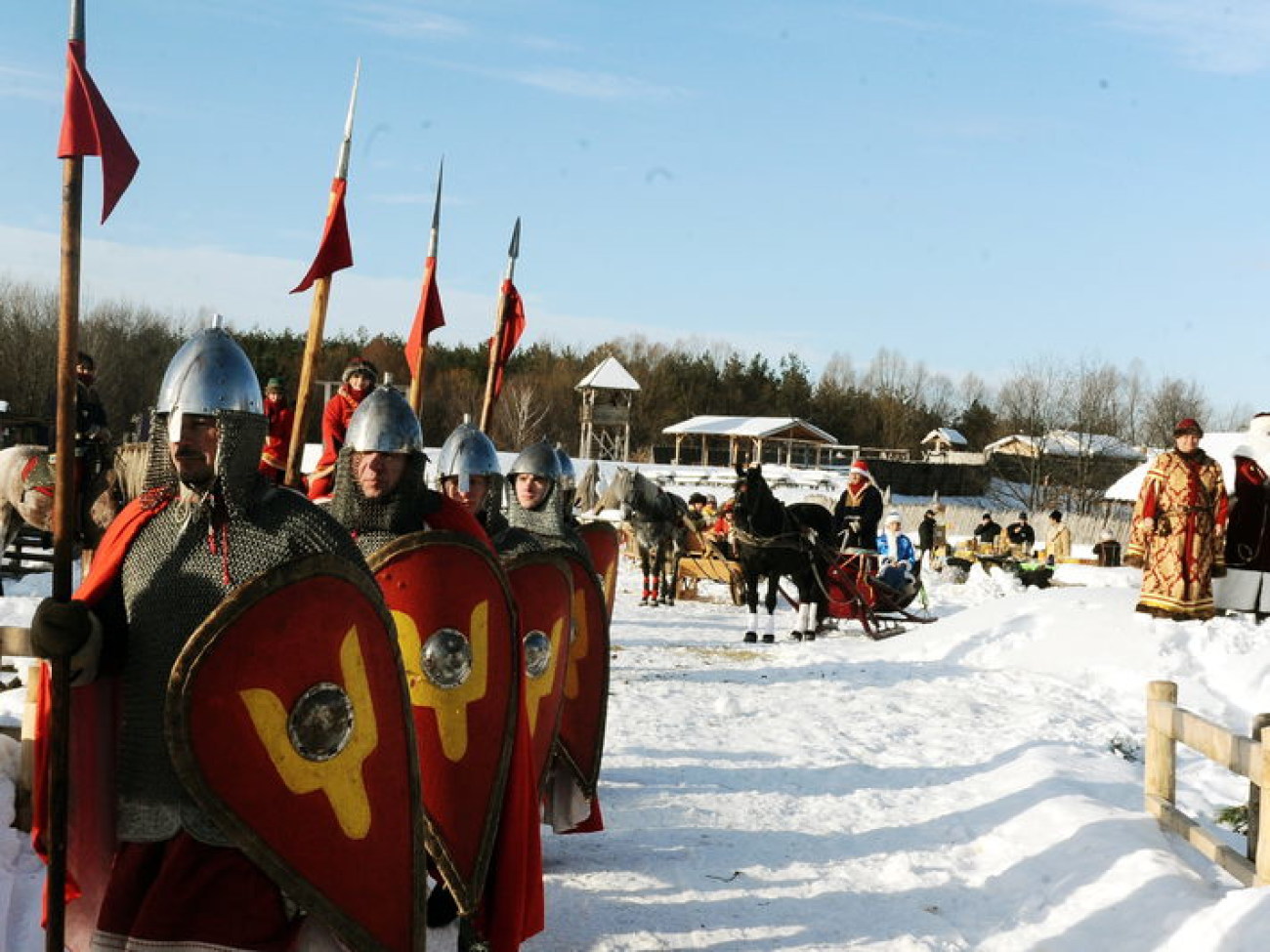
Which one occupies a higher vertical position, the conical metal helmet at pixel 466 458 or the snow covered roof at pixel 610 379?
the snow covered roof at pixel 610 379

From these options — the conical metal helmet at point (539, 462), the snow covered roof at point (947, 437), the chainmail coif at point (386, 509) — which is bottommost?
the chainmail coif at point (386, 509)

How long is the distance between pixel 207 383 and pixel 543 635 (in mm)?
2116

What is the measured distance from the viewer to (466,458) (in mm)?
5590

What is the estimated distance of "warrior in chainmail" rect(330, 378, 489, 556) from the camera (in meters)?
4.31

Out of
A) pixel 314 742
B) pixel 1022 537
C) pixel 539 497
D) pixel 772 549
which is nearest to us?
pixel 314 742

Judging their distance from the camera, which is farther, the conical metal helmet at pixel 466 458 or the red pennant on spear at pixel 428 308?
the red pennant on spear at pixel 428 308

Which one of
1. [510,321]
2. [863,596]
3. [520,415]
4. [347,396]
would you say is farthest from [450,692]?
[520,415]

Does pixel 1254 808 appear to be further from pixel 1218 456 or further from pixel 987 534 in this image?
pixel 987 534

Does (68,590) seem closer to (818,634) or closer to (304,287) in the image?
(304,287)

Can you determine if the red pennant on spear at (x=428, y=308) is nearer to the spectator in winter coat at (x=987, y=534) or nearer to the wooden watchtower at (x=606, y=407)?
the spectator in winter coat at (x=987, y=534)

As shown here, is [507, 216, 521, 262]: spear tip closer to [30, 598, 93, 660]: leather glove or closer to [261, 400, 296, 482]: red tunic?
[261, 400, 296, 482]: red tunic

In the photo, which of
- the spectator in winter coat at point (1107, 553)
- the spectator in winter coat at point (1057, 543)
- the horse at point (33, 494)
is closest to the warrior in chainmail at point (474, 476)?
the horse at point (33, 494)

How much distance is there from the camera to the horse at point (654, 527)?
18.6 m

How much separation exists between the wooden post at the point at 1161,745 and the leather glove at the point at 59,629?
496 centimetres
